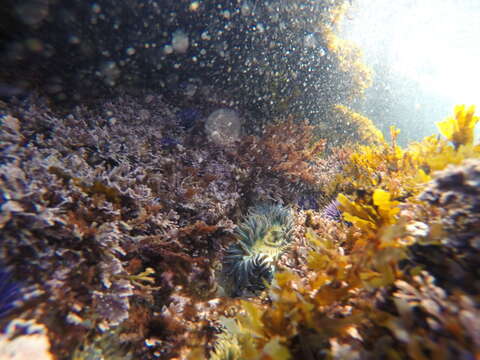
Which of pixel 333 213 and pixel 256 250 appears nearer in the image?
pixel 256 250

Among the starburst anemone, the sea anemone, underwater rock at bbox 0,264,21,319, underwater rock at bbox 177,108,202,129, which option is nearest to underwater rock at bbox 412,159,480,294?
the starburst anemone

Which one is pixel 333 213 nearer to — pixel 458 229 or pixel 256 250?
pixel 256 250

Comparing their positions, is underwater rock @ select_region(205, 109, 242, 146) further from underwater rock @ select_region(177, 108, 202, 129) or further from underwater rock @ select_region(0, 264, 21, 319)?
underwater rock @ select_region(0, 264, 21, 319)

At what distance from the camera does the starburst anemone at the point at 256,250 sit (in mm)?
2900

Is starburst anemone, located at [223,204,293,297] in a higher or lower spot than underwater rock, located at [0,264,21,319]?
higher

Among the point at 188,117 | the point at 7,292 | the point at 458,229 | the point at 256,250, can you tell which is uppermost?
the point at 188,117

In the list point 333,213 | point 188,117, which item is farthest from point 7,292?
point 188,117

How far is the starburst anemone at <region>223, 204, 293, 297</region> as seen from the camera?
9.52 feet

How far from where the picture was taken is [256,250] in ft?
10.1

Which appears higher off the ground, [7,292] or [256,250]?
[256,250]

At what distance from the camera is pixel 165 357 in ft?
7.00

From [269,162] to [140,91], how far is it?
304 centimetres

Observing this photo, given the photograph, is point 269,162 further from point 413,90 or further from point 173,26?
point 413,90

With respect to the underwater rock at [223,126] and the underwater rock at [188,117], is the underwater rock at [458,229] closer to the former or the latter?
the underwater rock at [223,126]
